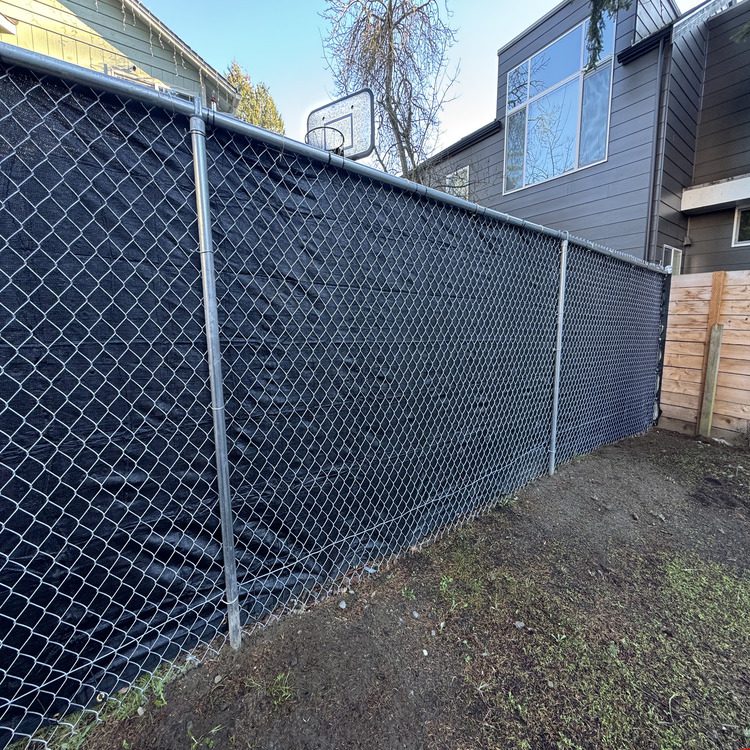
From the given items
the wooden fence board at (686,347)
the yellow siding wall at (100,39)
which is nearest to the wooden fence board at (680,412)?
the wooden fence board at (686,347)

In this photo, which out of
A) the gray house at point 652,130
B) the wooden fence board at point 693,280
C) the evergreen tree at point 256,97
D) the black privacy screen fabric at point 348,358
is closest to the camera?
the black privacy screen fabric at point 348,358

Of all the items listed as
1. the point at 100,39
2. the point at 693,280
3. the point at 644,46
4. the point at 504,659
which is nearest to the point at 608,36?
the point at 644,46

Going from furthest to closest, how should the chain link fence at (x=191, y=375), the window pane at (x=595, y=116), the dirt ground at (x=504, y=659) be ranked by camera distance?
the window pane at (x=595, y=116), the dirt ground at (x=504, y=659), the chain link fence at (x=191, y=375)

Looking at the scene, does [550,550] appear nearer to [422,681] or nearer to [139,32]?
[422,681]

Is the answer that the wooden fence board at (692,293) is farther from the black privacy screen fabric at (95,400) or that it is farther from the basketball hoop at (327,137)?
the black privacy screen fabric at (95,400)

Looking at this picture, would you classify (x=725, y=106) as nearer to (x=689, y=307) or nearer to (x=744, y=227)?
(x=744, y=227)

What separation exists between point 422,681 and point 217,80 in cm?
677

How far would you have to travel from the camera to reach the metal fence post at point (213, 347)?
123 cm

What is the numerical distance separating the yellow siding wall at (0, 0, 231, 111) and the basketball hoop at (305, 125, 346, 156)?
131 inches

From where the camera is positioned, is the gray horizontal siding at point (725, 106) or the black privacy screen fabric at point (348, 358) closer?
the black privacy screen fabric at point (348, 358)

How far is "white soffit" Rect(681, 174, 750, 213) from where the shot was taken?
4.55 m

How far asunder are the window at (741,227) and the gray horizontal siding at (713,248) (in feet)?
0.15

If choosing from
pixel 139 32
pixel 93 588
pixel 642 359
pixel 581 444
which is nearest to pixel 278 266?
pixel 93 588

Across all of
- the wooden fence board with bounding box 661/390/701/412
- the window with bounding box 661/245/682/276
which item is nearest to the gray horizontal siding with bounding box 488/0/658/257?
the window with bounding box 661/245/682/276
